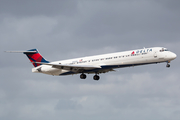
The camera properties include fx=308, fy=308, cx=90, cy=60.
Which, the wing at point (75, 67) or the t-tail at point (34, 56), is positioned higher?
the t-tail at point (34, 56)

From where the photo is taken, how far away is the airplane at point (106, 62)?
48.7 meters

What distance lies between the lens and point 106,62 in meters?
51.5

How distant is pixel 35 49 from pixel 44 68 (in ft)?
18.4

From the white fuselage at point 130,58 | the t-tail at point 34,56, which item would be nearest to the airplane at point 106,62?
the white fuselage at point 130,58

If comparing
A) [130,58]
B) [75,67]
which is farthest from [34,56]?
[130,58]

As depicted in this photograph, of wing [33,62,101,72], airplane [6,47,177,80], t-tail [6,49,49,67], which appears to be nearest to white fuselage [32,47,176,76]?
airplane [6,47,177,80]

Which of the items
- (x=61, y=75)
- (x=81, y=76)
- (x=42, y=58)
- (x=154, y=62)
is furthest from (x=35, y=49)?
(x=154, y=62)

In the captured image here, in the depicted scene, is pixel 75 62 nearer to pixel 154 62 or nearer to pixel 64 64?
pixel 64 64

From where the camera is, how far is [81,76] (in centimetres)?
5547

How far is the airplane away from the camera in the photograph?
48.7 m

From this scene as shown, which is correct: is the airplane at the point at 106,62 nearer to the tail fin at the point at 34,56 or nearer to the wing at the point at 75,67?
the wing at the point at 75,67

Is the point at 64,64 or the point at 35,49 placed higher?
the point at 35,49

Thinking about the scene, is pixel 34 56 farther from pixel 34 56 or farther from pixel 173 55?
pixel 173 55

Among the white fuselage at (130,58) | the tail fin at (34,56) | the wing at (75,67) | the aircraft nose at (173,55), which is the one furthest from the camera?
the tail fin at (34,56)
